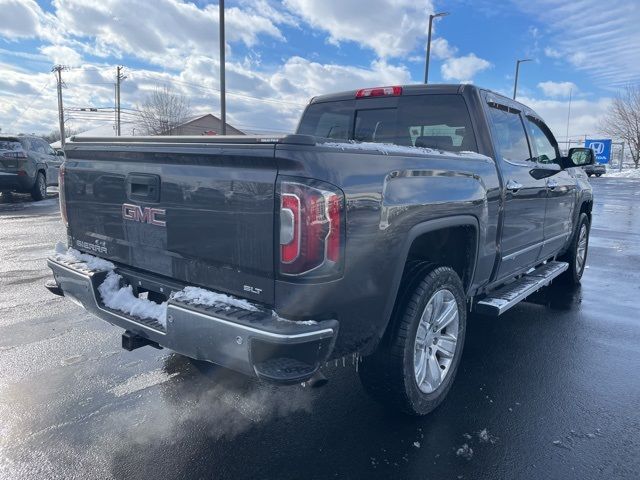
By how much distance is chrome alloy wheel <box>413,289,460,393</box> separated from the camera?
3.02 metres

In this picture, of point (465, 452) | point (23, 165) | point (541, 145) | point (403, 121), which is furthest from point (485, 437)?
point (23, 165)

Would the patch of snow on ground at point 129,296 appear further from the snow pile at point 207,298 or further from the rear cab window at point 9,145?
the rear cab window at point 9,145

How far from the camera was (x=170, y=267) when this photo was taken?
→ 2725mm

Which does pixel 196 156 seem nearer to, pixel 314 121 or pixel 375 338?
pixel 375 338

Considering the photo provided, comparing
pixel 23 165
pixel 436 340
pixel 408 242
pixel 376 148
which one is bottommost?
pixel 436 340

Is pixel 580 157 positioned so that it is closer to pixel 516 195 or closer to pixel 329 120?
pixel 516 195

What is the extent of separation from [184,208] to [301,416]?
4.75 ft

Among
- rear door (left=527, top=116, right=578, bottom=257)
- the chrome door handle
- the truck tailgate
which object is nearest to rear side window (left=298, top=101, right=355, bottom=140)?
the chrome door handle

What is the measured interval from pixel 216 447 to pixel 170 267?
1.00 meters

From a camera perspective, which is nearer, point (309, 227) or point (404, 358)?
point (309, 227)

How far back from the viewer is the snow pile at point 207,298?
7.78 ft

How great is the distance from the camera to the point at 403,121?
411 centimetres

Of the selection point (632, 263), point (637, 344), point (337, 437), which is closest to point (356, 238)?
point (337, 437)

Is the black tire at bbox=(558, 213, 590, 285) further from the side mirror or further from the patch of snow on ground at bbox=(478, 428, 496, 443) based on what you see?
the patch of snow on ground at bbox=(478, 428, 496, 443)
